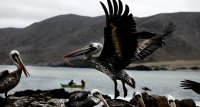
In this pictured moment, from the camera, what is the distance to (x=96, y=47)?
33.2 ft

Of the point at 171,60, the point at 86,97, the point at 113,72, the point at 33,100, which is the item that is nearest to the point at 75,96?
the point at 86,97

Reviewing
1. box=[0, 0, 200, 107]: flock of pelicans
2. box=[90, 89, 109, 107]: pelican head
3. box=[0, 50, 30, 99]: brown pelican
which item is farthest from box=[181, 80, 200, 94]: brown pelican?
box=[0, 50, 30, 99]: brown pelican

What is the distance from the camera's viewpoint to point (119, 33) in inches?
368

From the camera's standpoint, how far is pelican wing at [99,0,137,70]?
9094 mm

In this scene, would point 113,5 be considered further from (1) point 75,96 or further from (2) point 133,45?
(1) point 75,96

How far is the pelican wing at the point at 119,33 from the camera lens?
29.8 feet

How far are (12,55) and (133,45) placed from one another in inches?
138

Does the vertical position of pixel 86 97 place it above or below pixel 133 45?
below

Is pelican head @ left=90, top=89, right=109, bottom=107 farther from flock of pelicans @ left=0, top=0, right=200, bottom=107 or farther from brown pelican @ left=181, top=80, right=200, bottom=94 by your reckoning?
brown pelican @ left=181, top=80, right=200, bottom=94

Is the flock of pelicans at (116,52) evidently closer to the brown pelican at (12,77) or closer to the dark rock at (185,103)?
the brown pelican at (12,77)

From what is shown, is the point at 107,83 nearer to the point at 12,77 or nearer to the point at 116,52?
the point at 12,77

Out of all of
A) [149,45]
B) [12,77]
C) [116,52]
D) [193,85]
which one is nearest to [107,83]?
[149,45]

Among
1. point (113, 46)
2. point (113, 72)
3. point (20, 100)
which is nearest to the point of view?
point (113, 46)

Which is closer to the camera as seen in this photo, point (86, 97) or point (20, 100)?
point (86, 97)
